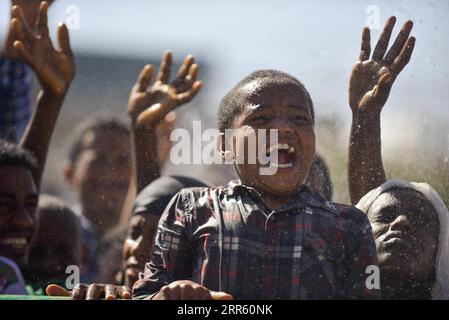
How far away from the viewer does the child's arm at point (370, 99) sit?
285 centimetres

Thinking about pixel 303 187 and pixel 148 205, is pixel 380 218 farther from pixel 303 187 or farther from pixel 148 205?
pixel 148 205

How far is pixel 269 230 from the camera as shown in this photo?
8.19 feet

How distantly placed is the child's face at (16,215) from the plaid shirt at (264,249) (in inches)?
45.7

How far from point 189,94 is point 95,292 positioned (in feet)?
4.22

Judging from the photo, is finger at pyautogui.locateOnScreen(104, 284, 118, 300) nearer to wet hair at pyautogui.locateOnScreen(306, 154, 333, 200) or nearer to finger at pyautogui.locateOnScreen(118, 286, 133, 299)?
finger at pyautogui.locateOnScreen(118, 286, 133, 299)

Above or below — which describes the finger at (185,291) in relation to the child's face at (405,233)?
below

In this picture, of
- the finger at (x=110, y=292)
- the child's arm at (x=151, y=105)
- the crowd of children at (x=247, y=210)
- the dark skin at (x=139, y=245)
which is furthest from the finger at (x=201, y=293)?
the child's arm at (x=151, y=105)

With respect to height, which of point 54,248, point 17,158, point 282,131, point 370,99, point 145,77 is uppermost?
point 145,77

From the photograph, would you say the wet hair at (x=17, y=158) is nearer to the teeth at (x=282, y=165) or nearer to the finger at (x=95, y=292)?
the finger at (x=95, y=292)

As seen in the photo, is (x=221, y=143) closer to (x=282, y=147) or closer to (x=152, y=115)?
(x=282, y=147)

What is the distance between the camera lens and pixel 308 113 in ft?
8.52

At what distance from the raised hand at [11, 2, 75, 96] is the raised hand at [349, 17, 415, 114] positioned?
4.22 feet

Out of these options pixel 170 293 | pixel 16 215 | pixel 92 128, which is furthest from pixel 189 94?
pixel 92 128
